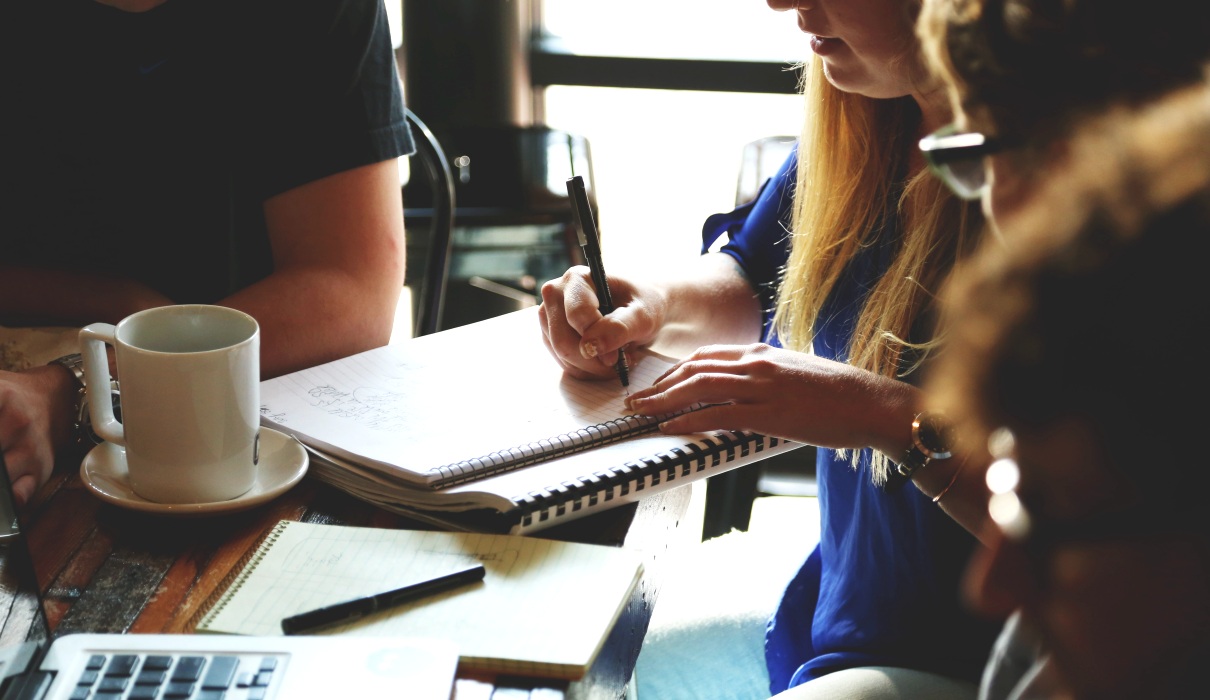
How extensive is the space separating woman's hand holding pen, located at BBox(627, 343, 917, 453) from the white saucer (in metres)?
0.30

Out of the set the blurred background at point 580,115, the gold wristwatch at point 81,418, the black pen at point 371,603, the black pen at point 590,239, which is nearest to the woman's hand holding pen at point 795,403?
the black pen at point 590,239

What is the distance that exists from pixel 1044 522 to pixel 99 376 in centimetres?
70

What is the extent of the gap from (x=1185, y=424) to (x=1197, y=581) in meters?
0.07

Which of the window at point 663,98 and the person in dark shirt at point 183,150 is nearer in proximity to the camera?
the person in dark shirt at point 183,150

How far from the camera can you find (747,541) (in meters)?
1.23

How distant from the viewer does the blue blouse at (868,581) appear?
3.12 feet

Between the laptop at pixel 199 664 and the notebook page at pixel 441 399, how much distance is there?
0.63 feet

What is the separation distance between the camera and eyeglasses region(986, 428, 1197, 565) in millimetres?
333

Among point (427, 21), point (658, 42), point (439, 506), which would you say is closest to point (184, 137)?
point (439, 506)

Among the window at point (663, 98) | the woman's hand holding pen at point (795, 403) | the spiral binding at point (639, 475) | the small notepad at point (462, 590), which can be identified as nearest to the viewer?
the small notepad at point (462, 590)

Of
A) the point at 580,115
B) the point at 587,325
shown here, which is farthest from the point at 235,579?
the point at 580,115

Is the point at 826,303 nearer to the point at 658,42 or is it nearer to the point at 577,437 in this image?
the point at 577,437

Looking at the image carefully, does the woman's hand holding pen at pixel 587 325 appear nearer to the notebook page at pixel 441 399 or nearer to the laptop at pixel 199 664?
the notebook page at pixel 441 399

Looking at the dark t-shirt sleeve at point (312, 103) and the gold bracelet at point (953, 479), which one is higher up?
the dark t-shirt sleeve at point (312, 103)
